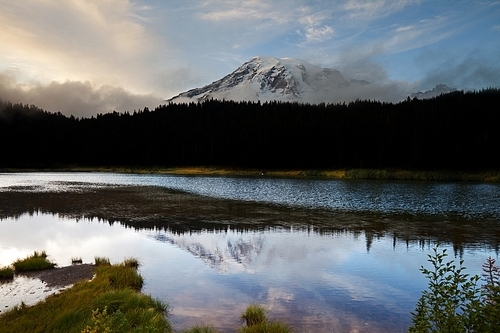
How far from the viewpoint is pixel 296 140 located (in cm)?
12988

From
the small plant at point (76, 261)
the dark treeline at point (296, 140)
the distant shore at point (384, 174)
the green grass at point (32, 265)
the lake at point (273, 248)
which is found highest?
the dark treeline at point (296, 140)

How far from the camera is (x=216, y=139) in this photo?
150 metres

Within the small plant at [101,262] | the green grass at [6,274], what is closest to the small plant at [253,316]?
the small plant at [101,262]

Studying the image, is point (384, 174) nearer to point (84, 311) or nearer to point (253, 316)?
point (253, 316)

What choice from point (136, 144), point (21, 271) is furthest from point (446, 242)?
point (136, 144)

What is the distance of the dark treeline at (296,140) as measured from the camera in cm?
10631

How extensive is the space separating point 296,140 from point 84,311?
123 meters

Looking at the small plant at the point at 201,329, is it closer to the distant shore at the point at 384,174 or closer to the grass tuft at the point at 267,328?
the grass tuft at the point at 267,328

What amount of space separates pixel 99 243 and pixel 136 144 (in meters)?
155

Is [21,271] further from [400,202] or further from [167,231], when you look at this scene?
[400,202]

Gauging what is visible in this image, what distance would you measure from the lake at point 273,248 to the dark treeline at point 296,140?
239ft

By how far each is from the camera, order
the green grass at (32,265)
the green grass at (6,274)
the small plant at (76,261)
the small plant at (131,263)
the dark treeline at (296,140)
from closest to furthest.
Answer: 1. the green grass at (6,274)
2. the green grass at (32,265)
3. the small plant at (131,263)
4. the small plant at (76,261)
5. the dark treeline at (296,140)

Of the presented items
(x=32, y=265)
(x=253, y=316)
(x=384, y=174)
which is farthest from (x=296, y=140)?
(x=253, y=316)

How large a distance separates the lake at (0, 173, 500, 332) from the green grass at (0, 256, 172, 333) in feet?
2.96
